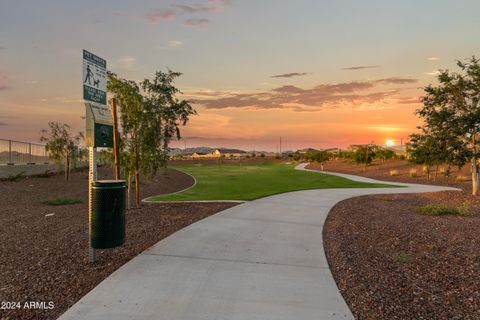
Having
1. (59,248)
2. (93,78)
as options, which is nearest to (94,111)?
(93,78)

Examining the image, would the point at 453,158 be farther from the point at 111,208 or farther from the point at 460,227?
the point at 111,208

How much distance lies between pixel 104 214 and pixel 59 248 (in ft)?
7.16

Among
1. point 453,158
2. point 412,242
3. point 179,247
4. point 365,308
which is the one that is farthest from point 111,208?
point 453,158

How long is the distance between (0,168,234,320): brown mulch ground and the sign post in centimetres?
63

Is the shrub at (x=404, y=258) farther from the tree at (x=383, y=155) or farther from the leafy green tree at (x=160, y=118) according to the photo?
the tree at (x=383, y=155)

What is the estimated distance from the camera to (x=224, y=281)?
18.6ft

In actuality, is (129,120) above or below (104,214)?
above

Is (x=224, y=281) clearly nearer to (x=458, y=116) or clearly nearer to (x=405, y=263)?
(x=405, y=263)

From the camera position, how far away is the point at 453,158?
17266 millimetres

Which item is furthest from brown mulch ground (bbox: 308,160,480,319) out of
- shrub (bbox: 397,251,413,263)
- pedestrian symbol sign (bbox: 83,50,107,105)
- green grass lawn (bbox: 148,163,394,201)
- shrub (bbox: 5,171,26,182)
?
shrub (bbox: 5,171,26,182)

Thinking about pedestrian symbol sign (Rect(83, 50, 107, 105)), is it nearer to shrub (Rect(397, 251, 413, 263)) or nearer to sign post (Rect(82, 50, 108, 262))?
sign post (Rect(82, 50, 108, 262))

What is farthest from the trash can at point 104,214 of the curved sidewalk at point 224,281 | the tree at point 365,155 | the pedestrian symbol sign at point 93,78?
the tree at point 365,155

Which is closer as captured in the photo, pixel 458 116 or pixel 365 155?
pixel 458 116

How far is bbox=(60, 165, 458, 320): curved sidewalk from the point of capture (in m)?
4.66
